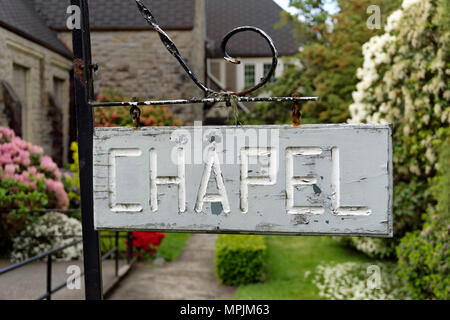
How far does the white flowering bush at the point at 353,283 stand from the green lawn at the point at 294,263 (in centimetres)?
21

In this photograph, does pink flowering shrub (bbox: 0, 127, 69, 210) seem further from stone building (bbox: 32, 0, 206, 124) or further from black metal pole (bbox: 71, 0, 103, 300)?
stone building (bbox: 32, 0, 206, 124)

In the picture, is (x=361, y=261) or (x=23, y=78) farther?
(x=23, y=78)

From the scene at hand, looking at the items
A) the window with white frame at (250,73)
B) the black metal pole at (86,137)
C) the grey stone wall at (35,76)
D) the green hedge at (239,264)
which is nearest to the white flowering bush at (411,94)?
the green hedge at (239,264)

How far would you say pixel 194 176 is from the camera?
5.22 feet

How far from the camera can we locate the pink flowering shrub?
8.18 meters

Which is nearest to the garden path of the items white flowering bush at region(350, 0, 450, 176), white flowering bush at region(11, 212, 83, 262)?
white flowering bush at region(11, 212, 83, 262)

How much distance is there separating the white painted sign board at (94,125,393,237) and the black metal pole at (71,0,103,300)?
152 mm

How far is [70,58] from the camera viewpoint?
52.4ft

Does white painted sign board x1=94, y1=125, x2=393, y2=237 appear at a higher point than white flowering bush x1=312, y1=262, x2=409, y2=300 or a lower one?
higher

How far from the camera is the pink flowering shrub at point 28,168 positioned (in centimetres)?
818
